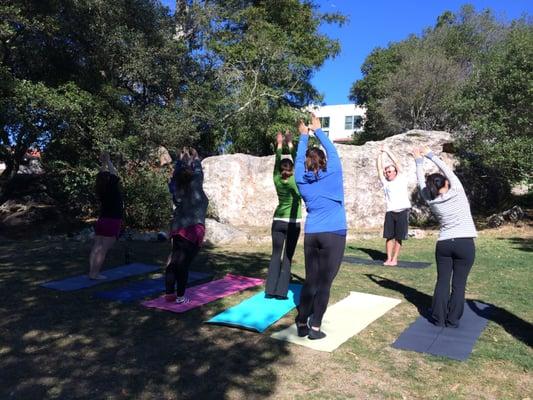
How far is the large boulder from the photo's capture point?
13.4 m

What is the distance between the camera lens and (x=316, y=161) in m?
4.18

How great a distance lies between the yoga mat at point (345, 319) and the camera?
14.0 ft

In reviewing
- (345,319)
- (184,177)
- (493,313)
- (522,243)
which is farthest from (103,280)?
(522,243)

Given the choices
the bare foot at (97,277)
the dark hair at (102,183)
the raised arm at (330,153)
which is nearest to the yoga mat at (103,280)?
the bare foot at (97,277)

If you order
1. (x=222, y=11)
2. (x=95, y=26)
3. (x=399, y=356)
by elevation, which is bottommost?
(x=399, y=356)

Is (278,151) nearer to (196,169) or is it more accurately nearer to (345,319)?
(196,169)

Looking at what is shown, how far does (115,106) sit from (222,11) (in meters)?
9.38

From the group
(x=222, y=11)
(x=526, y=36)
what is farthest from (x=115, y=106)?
(x=526, y=36)

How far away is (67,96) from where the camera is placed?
411 inches

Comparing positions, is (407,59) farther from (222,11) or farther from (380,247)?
(380,247)

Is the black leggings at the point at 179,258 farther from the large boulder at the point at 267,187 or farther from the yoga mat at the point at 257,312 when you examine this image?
the large boulder at the point at 267,187

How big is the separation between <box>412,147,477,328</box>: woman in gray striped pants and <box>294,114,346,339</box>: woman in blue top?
1133mm

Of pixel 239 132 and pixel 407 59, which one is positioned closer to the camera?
pixel 239 132

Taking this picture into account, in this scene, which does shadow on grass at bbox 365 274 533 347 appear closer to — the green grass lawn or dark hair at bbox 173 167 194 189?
the green grass lawn
